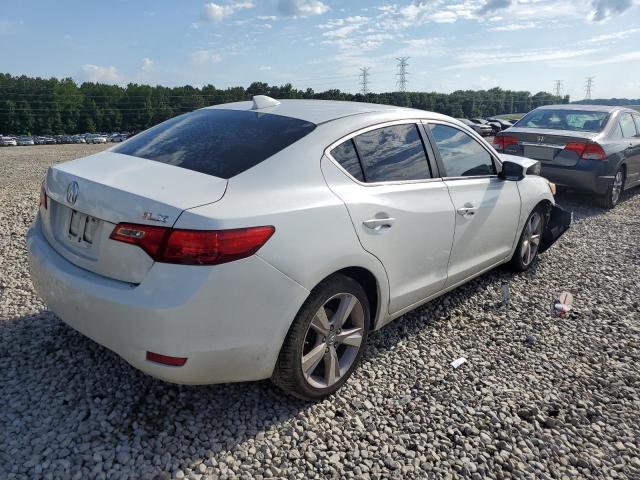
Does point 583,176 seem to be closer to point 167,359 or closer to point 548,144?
point 548,144

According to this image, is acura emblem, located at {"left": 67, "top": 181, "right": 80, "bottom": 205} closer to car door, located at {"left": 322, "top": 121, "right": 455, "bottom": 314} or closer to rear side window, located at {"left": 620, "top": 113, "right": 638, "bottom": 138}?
car door, located at {"left": 322, "top": 121, "right": 455, "bottom": 314}

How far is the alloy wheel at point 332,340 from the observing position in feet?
8.98

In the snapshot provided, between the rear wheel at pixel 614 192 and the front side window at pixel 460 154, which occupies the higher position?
the front side window at pixel 460 154

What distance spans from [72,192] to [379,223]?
1.66 m

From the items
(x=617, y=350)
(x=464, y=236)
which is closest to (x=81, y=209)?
(x=464, y=236)

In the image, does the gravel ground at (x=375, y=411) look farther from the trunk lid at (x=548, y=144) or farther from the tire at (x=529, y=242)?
the trunk lid at (x=548, y=144)

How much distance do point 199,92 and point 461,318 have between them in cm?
9953

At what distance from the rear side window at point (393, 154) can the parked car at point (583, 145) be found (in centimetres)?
535

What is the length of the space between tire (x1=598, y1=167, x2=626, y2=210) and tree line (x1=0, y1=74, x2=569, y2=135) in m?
67.9

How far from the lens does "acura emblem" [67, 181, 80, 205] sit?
8.34ft

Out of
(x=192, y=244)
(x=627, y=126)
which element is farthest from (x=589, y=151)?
(x=192, y=244)

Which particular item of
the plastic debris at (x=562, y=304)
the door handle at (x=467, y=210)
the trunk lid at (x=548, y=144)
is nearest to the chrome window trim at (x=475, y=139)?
the door handle at (x=467, y=210)

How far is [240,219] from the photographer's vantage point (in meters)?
2.26

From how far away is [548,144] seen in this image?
7.93 meters
